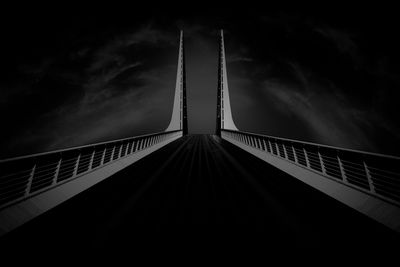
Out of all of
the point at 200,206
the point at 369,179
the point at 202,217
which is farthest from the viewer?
the point at 200,206

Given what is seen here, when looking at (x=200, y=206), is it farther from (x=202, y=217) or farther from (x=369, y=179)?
(x=369, y=179)

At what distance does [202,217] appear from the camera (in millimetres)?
3162

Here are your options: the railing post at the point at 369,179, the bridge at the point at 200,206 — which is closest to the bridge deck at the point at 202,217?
the bridge at the point at 200,206

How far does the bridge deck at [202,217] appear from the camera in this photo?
2.60 metres

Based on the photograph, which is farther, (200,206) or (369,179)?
(200,206)

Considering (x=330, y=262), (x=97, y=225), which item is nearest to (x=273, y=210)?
(x=330, y=262)

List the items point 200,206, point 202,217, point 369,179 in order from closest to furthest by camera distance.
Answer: point 202,217
point 369,179
point 200,206

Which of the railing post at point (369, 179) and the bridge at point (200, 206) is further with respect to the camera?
the railing post at point (369, 179)

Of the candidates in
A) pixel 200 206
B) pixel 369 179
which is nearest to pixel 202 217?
pixel 200 206

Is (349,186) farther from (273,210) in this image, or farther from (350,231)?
(273,210)

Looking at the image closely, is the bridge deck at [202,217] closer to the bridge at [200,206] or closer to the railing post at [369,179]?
the bridge at [200,206]

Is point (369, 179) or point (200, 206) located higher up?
point (369, 179)

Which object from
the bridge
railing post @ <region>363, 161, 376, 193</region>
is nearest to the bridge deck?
the bridge

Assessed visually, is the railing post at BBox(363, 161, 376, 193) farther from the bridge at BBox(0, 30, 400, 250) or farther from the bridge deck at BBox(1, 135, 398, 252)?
the bridge deck at BBox(1, 135, 398, 252)
